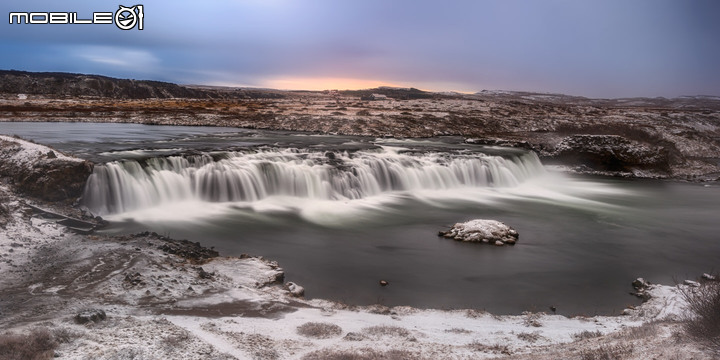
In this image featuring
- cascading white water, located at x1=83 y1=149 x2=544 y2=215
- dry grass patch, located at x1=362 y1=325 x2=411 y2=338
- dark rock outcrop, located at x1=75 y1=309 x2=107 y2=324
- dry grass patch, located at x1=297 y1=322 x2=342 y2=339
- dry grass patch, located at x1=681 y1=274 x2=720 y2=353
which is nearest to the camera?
dry grass patch, located at x1=681 y1=274 x2=720 y2=353

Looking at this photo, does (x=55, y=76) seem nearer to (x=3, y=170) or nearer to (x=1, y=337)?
(x=3, y=170)

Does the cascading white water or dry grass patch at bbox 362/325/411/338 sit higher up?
the cascading white water

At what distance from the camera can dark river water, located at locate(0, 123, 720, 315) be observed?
11.6 meters

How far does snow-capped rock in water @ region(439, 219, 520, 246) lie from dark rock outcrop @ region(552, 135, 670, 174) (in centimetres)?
2008

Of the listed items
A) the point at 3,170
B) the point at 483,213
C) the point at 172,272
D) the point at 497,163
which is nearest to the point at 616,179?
the point at 497,163

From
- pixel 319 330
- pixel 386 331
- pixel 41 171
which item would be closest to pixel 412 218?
pixel 386 331

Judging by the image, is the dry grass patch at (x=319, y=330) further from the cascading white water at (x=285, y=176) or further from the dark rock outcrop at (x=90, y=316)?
the cascading white water at (x=285, y=176)

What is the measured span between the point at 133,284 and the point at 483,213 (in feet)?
47.0

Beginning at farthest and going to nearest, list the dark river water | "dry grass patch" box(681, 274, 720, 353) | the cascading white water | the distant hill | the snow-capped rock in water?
the distant hill → the cascading white water → the snow-capped rock in water → the dark river water → "dry grass patch" box(681, 274, 720, 353)

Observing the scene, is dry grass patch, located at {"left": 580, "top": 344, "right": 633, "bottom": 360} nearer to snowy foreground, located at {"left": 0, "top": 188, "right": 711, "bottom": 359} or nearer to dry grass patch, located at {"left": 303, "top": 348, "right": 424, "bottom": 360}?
A: snowy foreground, located at {"left": 0, "top": 188, "right": 711, "bottom": 359}

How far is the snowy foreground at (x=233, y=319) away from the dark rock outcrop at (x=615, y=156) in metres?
23.4

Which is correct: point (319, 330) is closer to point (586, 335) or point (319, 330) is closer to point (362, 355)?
point (362, 355)

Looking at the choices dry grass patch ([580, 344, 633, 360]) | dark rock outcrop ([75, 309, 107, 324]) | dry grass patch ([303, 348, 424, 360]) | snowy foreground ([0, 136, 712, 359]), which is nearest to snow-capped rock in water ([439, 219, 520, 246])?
snowy foreground ([0, 136, 712, 359])

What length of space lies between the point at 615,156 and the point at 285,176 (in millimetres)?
23589
